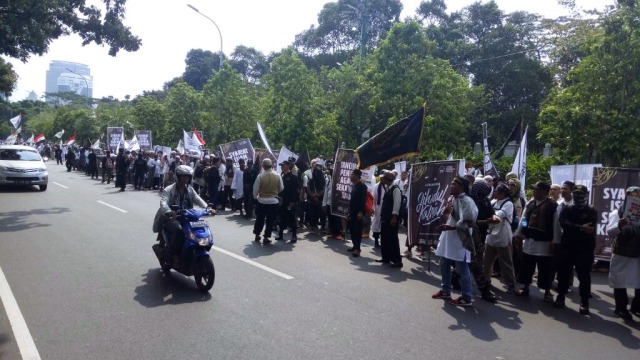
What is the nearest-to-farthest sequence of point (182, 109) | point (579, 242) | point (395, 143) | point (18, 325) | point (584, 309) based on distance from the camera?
point (18, 325)
point (584, 309)
point (579, 242)
point (395, 143)
point (182, 109)

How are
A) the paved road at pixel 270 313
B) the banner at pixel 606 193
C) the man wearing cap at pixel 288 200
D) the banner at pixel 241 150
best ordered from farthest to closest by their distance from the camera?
the banner at pixel 241 150, the man wearing cap at pixel 288 200, the banner at pixel 606 193, the paved road at pixel 270 313

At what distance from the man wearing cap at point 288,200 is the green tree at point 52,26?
1105 centimetres

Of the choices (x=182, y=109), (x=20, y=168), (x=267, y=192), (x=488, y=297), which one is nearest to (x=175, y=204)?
(x=267, y=192)

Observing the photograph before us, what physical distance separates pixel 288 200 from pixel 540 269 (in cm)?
550

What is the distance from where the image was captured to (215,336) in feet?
19.0

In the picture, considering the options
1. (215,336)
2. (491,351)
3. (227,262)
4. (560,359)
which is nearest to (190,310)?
(215,336)

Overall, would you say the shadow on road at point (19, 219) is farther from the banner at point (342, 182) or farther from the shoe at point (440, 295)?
the shoe at point (440, 295)

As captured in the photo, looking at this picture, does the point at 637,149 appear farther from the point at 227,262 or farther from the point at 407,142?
the point at 227,262

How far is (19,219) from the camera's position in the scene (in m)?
13.5

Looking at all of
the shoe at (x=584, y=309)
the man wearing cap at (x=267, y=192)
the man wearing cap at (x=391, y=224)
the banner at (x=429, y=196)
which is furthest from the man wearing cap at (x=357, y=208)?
the shoe at (x=584, y=309)

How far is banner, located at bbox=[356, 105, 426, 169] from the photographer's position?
32.6 ft

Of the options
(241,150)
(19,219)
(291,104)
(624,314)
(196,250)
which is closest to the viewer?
(624,314)

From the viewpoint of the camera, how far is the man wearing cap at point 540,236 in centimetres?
793

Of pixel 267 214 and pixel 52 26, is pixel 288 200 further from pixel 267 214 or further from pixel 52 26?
pixel 52 26
